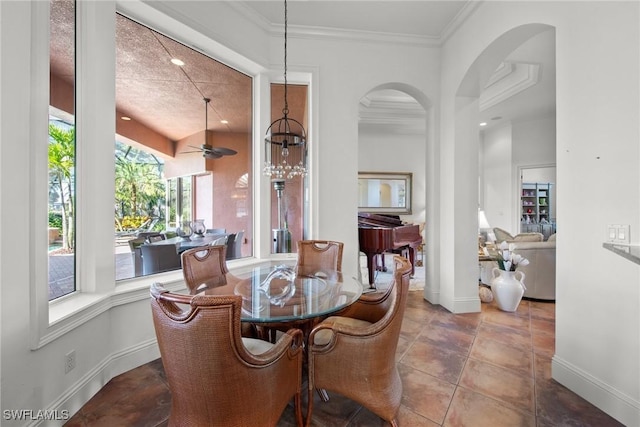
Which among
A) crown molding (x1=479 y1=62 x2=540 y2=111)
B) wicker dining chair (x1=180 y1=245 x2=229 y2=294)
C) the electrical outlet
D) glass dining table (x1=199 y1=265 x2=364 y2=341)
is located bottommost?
the electrical outlet

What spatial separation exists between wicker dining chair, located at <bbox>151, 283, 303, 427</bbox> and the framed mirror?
20.8 ft

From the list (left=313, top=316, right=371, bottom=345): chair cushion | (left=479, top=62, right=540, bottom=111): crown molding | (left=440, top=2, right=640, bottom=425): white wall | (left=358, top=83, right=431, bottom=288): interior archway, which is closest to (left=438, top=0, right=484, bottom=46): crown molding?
(left=440, top=2, right=640, bottom=425): white wall

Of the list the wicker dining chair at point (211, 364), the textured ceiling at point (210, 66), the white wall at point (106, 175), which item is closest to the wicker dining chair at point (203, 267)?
the white wall at point (106, 175)

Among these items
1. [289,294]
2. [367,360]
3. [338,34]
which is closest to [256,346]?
[289,294]

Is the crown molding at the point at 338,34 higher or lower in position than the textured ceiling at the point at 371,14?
lower

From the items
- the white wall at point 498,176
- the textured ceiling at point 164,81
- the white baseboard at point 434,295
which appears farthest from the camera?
the white wall at point 498,176

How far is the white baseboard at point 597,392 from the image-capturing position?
1637mm

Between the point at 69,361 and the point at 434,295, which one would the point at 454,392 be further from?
the point at 69,361

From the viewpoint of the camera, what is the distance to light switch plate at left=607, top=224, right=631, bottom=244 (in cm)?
165

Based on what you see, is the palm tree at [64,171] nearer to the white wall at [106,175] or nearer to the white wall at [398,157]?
the white wall at [106,175]

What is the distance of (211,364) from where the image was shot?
3.63 feet

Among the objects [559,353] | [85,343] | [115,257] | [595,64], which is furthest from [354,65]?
[85,343]

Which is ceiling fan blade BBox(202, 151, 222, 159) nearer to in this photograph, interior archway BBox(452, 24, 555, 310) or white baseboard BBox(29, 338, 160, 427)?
white baseboard BBox(29, 338, 160, 427)

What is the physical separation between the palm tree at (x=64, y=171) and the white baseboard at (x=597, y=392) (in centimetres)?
368
